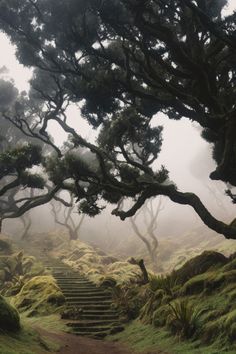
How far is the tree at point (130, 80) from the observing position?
415 inches

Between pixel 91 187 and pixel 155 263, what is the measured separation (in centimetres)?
2481

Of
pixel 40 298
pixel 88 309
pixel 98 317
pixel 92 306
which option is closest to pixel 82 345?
pixel 98 317

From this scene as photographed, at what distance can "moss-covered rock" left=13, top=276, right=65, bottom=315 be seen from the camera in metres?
16.0

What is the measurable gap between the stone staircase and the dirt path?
2.89 feet

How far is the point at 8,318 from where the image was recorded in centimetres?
980

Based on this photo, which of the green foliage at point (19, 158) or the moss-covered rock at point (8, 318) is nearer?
the moss-covered rock at point (8, 318)

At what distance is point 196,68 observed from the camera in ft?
31.7

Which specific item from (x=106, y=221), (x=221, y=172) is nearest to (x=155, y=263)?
(x=221, y=172)

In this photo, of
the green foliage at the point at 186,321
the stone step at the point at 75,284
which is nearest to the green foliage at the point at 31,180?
the stone step at the point at 75,284

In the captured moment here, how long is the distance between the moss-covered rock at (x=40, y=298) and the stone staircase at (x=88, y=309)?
59 cm

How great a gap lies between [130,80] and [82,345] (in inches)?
342

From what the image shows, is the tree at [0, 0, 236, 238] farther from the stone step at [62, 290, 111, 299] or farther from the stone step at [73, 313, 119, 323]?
the stone step at [62, 290, 111, 299]

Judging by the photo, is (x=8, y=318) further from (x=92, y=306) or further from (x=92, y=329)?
(x=92, y=306)

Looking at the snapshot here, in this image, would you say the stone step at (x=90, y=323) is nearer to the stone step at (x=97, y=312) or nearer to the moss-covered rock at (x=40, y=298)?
the stone step at (x=97, y=312)
